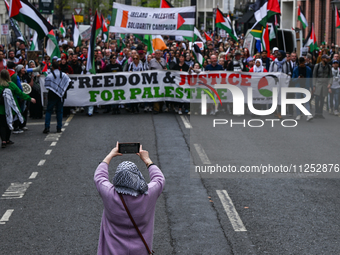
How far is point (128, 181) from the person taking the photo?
4.17 metres

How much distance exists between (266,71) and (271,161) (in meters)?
8.37

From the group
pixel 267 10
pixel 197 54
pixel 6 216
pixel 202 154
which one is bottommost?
pixel 6 216

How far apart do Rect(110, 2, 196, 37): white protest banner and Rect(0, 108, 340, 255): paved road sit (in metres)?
5.38

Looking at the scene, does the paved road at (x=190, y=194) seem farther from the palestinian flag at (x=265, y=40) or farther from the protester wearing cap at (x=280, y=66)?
the palestinian flag at (x=265, y=40)

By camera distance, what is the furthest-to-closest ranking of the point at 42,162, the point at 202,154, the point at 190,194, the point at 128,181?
the point at 202,154, the point at 42,162, the point at 190,194, the point at 128,181

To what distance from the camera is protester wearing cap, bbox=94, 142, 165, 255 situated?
420cm

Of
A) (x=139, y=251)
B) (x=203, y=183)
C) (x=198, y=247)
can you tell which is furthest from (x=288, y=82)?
(x=139, y=251)

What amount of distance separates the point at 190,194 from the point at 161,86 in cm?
994

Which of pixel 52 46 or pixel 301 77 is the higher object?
pixel 52 46

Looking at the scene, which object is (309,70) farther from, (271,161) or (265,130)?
(271,161)

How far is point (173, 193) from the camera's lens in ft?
29.5

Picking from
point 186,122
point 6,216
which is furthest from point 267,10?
point 6,216

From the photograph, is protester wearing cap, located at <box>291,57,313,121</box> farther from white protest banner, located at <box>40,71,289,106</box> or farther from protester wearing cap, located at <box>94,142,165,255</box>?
protester wearing cap, located at <box>94,142,165,255</box>

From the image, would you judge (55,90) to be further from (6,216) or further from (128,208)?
(128,208)
